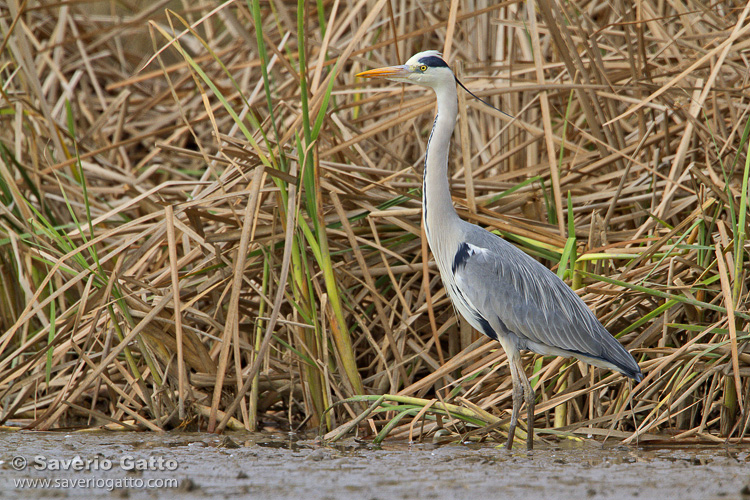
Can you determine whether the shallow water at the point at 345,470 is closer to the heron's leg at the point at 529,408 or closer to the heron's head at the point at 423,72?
the heron's leg at the point at 529,408

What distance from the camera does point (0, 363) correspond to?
3922 millimetres

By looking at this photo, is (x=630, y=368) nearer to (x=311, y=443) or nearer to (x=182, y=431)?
(x=311, y=443)

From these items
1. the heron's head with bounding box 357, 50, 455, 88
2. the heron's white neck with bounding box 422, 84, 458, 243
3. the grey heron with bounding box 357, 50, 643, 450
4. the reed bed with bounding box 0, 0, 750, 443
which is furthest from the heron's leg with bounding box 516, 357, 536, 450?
the heron's head with bounding box 357, 50, 455, 88

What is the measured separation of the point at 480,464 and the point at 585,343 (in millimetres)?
741

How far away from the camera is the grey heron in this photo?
3533mm

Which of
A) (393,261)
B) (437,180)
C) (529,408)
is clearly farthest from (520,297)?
(393,261)

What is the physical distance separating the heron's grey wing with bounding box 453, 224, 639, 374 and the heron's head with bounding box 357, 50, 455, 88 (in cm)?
71

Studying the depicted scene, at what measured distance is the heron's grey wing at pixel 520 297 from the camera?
353cm

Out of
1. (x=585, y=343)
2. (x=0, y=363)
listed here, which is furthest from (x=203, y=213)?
(x=585, y=343)

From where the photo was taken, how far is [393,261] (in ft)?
14.2

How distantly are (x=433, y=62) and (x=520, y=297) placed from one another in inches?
45.2

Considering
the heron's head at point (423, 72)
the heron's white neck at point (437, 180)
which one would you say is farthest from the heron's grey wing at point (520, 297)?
the heron's head at point (423, 72)

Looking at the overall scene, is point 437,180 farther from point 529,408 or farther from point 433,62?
point 529,408

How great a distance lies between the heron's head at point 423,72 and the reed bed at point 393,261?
0.16m
